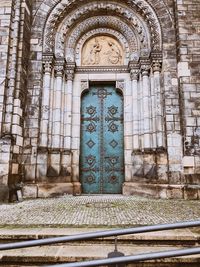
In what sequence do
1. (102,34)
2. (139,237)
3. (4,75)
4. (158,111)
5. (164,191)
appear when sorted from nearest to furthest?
A: (139,237) < (164,191) < (4,75) < (158,111) < (102,34)

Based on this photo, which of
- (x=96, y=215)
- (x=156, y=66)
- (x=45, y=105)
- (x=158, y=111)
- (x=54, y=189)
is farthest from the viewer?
(x=156, y=66)

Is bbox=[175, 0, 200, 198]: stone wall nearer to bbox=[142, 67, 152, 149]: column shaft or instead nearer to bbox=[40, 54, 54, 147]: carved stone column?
bbox=[142, 67, 152, 149]: column shaft

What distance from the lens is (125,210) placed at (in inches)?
178

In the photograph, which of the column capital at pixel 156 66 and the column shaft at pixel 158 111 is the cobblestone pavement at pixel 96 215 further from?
the column capital at pixel 156 66

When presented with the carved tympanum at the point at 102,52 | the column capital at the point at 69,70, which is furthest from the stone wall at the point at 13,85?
the carved tympanum at the point at 102,52

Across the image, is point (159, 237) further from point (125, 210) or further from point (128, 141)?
point (128, 141)

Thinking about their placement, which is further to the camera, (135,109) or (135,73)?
(135,73)

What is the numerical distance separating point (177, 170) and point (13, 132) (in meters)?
4.48

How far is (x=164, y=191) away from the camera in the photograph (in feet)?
20.9

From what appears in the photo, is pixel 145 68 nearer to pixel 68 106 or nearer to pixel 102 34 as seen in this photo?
pixel 102 34

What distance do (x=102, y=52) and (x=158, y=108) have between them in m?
2.93

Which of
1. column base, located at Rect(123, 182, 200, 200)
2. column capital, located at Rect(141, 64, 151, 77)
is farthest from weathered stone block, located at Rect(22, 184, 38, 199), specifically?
column capital, located at Rect(141, 64, 151, 77)

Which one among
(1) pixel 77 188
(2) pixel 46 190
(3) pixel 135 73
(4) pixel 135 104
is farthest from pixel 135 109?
(2) pixel 46 190

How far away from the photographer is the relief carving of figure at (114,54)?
8.29 metres
